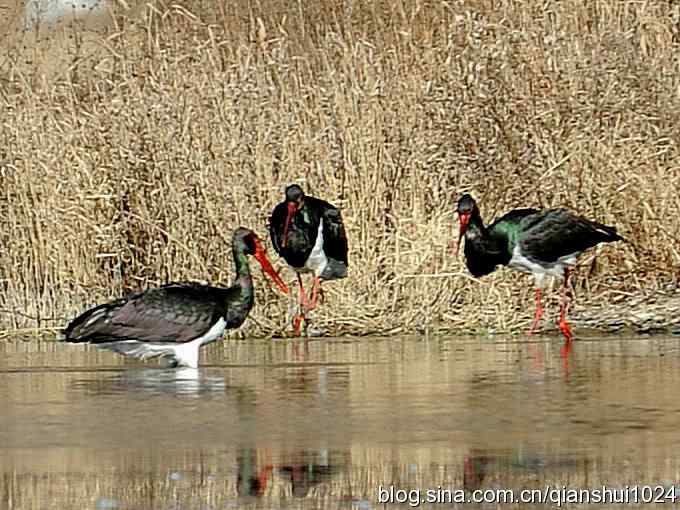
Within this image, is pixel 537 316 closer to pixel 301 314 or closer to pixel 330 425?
pixel 301 314

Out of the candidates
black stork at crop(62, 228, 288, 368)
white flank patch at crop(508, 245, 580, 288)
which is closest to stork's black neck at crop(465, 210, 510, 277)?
white flank patch at crop(508, 245, 580, 288)

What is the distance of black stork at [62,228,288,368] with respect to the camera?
10.8 m

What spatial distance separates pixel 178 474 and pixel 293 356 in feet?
15.3

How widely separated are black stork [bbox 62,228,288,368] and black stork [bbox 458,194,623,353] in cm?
260

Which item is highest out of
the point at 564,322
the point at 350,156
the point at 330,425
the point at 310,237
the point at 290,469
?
the point at 350,156

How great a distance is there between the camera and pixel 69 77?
14414 mm

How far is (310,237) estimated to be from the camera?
13.8 metres

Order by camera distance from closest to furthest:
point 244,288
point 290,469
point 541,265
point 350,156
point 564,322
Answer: point 290,469 → point 244,288 → point 564,322 → point 541,265 → point 350,156

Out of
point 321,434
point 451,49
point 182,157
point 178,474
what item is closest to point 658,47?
point 451,49

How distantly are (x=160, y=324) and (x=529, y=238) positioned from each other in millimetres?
3395

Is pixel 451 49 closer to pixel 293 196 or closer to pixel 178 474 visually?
pixel 293 196

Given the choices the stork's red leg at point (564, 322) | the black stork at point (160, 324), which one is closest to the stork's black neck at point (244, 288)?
the black stork at point (160, 324)

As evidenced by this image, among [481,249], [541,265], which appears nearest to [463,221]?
[481,249]

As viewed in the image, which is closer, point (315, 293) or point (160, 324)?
point (160, 324)
